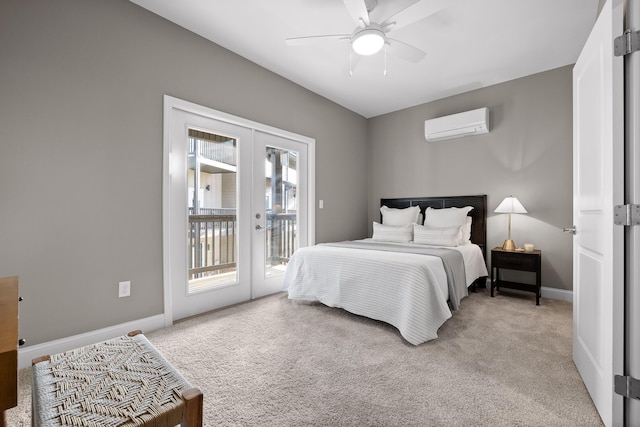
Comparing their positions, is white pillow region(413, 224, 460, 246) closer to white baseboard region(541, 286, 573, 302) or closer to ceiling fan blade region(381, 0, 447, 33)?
white baseboard region(541, 286, 573, 302)

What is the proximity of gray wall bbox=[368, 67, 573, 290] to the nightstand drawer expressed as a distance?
536mm

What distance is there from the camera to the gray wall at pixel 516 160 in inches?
129

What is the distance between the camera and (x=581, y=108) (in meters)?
1.75

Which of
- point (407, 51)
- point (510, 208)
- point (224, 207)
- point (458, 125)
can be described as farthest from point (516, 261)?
point (224, 207)

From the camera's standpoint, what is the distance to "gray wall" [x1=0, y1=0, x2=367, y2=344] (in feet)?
5.96

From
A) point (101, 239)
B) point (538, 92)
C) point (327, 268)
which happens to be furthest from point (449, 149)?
point (101, 239)

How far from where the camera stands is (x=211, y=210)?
2.90 meters

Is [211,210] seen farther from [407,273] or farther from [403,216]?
[403,216]

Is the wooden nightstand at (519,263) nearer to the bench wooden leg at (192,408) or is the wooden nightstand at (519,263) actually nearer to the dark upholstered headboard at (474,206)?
the dark upholstered headboard at (474,206)

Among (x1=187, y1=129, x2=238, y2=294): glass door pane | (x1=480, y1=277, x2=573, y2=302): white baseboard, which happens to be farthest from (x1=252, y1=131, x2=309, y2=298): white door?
(x1=480, y1=277, x2=573, y2=302): white baseboard

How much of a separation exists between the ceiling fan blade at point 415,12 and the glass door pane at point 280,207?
1.90 metres

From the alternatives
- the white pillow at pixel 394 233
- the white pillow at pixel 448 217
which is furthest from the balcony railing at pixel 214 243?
the white pillow at pixel 448 217

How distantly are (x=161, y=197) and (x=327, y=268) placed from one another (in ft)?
5.42

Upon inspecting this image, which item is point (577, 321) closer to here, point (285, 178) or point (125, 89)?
point (285, 178)
